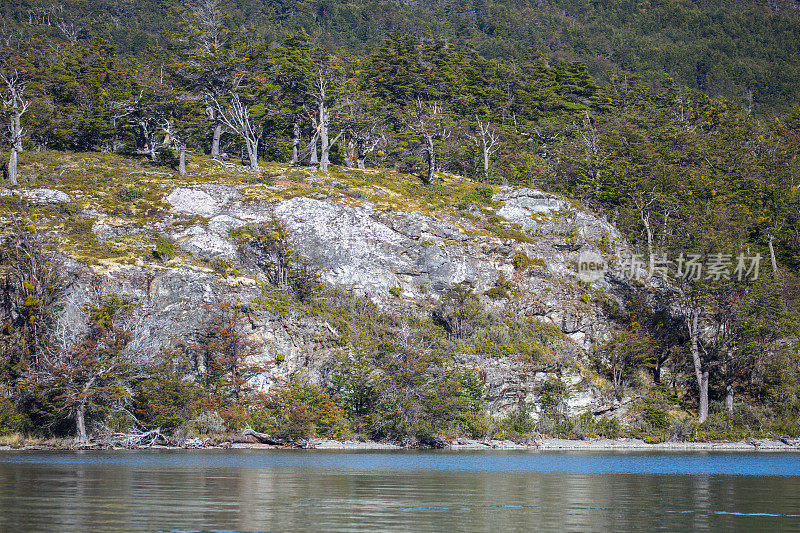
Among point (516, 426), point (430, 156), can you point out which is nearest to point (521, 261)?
point (516, 426)

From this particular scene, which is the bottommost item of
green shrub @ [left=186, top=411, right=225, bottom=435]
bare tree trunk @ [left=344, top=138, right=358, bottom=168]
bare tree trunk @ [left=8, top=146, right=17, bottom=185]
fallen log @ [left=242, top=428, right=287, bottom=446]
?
fallen log @ [left=242, top=428, right=287, bottom=446]

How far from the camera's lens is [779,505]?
2127 cm

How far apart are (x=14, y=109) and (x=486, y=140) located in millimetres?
48625

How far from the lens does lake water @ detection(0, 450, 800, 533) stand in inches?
677

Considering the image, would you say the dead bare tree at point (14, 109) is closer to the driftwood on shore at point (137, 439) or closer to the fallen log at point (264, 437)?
the driftwood on shore at point (137, 439)

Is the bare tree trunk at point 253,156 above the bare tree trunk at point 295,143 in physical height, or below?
below

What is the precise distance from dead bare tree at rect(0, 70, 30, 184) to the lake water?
107 feet

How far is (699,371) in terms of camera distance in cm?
5581

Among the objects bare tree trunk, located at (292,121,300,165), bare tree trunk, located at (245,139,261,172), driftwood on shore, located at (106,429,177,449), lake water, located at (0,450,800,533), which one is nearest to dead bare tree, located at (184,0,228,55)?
bare tree trunk, located at (292,121,300,165)

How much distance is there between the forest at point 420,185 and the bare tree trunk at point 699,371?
15cm

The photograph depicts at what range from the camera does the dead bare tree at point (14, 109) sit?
62219mm
